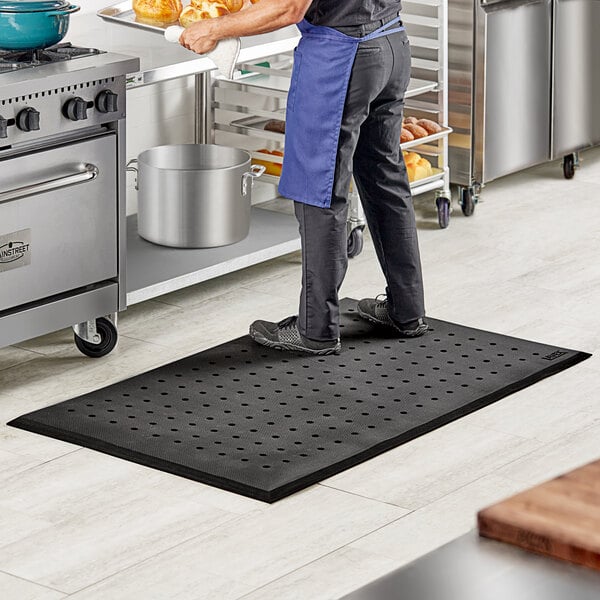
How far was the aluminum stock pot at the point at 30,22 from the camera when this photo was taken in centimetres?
352

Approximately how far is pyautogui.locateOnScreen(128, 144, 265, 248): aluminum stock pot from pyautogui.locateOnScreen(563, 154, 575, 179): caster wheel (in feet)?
6.38

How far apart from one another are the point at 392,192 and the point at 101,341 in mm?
962

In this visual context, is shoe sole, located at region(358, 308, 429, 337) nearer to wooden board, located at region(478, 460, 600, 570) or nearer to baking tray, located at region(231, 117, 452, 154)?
baking tray, located at region(231, 117, 452, 154)

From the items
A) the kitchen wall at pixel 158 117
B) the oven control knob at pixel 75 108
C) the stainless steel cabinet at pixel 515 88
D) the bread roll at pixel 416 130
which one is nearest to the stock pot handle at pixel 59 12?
the oven control knob at pixel 75 108

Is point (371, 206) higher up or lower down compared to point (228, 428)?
higher up

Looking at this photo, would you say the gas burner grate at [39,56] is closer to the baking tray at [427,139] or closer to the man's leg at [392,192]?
the man's leg at [392,192]

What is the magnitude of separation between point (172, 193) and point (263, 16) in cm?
98

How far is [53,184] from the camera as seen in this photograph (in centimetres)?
359

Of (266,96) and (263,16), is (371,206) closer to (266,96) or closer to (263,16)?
(263,16)

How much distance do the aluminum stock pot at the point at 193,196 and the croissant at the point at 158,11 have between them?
53 centimetres

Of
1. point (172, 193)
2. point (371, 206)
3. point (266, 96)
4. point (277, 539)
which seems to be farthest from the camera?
point (266, 96)

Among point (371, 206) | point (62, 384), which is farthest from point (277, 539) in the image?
point (371, 206)

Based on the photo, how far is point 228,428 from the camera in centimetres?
346

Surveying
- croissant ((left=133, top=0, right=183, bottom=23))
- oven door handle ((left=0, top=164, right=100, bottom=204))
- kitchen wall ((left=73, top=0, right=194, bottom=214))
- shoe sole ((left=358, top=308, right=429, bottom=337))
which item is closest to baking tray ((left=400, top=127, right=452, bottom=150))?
Result: kitchen wall ((left=73, top=0, right=194, bottom=214))
